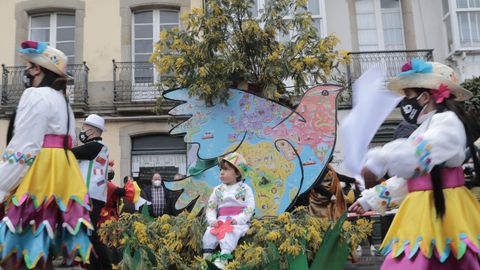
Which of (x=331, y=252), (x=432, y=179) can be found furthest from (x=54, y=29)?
(x=432, y=179)

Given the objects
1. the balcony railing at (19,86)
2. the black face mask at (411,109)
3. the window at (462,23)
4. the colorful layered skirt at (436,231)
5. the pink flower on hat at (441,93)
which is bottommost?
the colorful layered skirt at (436,231)

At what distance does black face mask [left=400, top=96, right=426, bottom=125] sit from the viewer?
323 cm

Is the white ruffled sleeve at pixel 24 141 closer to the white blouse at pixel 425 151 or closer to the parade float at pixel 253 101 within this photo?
the white blouse at pixel 425 151

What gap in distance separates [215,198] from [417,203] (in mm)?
3022

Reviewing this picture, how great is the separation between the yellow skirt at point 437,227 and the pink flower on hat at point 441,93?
1.69 ft

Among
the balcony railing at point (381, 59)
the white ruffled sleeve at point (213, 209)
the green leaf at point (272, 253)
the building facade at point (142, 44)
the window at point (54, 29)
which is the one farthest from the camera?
the window at point (54, 29)

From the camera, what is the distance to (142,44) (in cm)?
1531

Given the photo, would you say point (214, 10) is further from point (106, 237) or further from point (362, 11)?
point (362, 11)

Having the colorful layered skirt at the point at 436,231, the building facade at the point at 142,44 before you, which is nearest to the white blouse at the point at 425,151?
the colorful layered skirt at the point at 436,231

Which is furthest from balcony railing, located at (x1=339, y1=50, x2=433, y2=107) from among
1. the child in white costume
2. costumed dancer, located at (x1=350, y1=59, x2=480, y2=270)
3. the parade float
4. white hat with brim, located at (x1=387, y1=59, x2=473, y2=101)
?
costumed dancer, located at (x1=350, y1=59, x2=480, y2=270)

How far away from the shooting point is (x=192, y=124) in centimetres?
779

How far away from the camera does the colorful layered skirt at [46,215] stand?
3.50 m

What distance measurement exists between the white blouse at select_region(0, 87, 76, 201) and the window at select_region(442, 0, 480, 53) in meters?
12.9

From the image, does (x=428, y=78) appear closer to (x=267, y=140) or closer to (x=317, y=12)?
(x=267, y=140)
